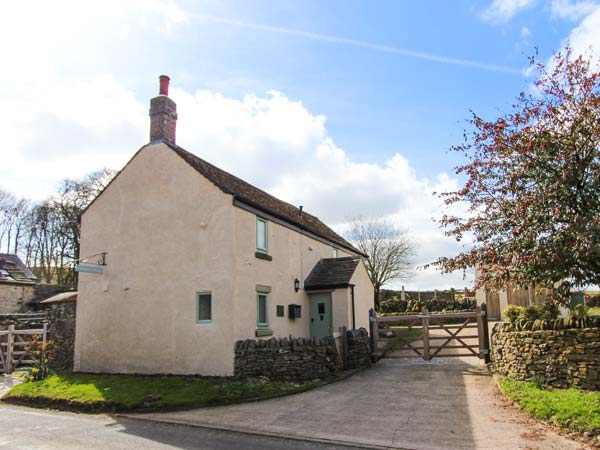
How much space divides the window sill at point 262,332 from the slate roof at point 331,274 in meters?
4.12

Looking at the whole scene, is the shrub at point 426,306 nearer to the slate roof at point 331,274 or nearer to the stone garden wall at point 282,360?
the slate roof at point 331,274

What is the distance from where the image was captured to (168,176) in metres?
16.8

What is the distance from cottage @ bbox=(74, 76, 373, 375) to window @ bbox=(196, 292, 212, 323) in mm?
33

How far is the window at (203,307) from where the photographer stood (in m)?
15.3

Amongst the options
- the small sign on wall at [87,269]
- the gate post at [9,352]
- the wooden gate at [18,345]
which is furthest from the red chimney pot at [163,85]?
the gate post at [9,352]

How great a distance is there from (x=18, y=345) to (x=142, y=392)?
33.2 ft

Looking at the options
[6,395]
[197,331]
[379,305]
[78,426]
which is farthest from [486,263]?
[379,305]

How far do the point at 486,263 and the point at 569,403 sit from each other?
3.41m

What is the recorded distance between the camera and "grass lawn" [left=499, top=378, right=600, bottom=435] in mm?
8484

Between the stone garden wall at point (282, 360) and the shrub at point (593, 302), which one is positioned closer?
the stone garden wall at point (282, 360)

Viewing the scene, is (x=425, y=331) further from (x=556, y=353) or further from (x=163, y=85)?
(x=163, y=85)

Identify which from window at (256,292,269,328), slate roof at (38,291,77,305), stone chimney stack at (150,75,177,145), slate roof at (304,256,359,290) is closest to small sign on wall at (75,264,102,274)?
slate roof at (38,291,77,305)

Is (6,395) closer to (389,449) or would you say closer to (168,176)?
(168,176)

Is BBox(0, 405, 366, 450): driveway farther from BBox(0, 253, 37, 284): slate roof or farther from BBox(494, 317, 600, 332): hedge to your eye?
BBox(0, 253, 37, 284): slate roof
